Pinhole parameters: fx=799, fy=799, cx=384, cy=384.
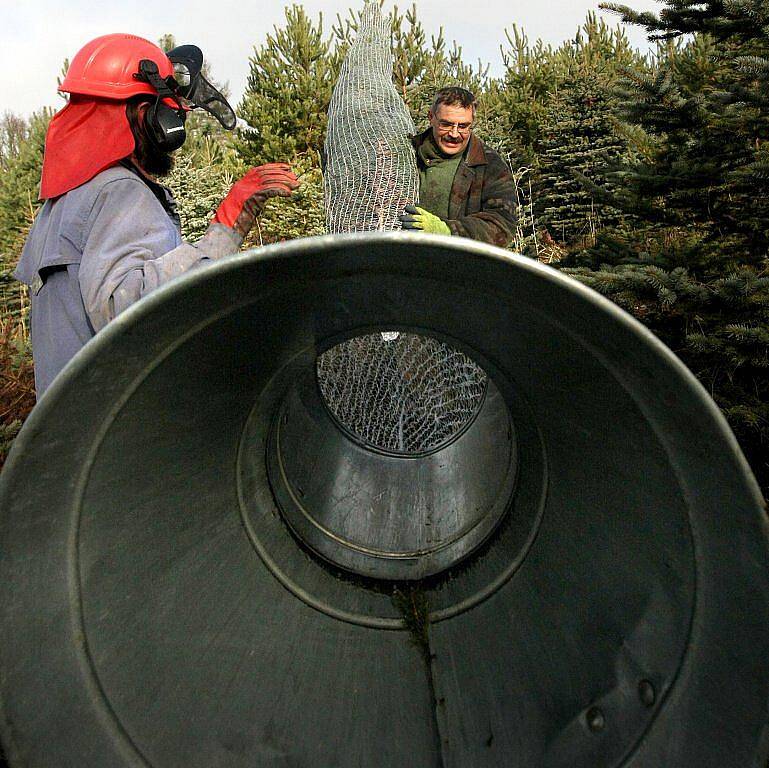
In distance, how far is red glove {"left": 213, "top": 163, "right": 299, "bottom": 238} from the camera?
1923mm

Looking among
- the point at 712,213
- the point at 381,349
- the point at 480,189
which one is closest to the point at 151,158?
the point at 381,349

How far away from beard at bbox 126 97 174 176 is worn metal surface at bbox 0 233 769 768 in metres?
0.71

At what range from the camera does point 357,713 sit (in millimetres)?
1662

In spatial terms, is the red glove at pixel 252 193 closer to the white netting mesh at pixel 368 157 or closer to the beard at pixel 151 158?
the beard at pixel 151 158

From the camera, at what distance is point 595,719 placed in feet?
4.92

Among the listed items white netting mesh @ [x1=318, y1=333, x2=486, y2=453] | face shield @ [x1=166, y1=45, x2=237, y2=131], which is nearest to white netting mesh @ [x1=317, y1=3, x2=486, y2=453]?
white netting mesh @ [x1=318, y1=333, x2=486, y2=453]

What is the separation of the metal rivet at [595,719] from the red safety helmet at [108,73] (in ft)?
5.67

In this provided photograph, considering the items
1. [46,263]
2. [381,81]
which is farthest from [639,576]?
[381,81]

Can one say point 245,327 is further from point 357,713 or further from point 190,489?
point 357,713

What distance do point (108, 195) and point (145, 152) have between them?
0.22m

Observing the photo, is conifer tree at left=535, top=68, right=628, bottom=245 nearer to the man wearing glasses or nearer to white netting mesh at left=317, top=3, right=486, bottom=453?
the man wearing glasses

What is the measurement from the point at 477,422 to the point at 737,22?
2.27 metres

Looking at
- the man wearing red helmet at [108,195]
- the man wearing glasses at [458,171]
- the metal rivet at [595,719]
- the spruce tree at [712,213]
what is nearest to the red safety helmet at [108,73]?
the man wearing red helmet at [108,195]

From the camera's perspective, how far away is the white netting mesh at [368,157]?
3.51 meters
